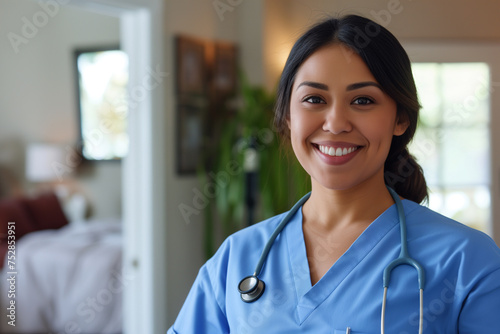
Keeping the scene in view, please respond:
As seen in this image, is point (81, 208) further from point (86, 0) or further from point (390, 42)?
point (390, 42)

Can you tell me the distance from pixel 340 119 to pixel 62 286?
2.89 meters

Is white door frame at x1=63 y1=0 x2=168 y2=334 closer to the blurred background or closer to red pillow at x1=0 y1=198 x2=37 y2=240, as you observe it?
the blurred background

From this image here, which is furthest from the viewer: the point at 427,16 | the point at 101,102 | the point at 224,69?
the point at 101,102

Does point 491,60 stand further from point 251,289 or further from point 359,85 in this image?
Result: point 251,289

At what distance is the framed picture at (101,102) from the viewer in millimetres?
5059

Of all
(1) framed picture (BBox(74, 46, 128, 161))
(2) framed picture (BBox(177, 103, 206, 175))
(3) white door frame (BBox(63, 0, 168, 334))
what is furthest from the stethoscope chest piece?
(1) framed picture (BBox(74, 46, 128, 161))

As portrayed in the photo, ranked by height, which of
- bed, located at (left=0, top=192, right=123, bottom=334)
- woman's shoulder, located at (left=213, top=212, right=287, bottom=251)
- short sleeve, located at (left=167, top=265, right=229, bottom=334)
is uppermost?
woman's shoulder, located at (left=213, top=212, right=287, bottom=251)

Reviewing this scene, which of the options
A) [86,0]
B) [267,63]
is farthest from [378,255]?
[267,63]

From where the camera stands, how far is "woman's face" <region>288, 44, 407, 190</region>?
88cm

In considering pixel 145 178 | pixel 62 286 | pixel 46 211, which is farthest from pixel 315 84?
pixel 46 211

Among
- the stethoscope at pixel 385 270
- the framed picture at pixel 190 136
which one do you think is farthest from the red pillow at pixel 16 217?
the stethoscope at pixel 385 270

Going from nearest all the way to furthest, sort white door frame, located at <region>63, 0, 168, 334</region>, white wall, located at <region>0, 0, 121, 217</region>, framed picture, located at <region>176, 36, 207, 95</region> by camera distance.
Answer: white door frame, located at <region>63, 0, 168, 334</region>
framed picture, located at <region>176, 36, 207, 95</region>
white wall, located at <region>0, 0, 121, 217</region>

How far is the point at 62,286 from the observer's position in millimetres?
3398

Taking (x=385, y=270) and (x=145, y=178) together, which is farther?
(x=145, y=178)
